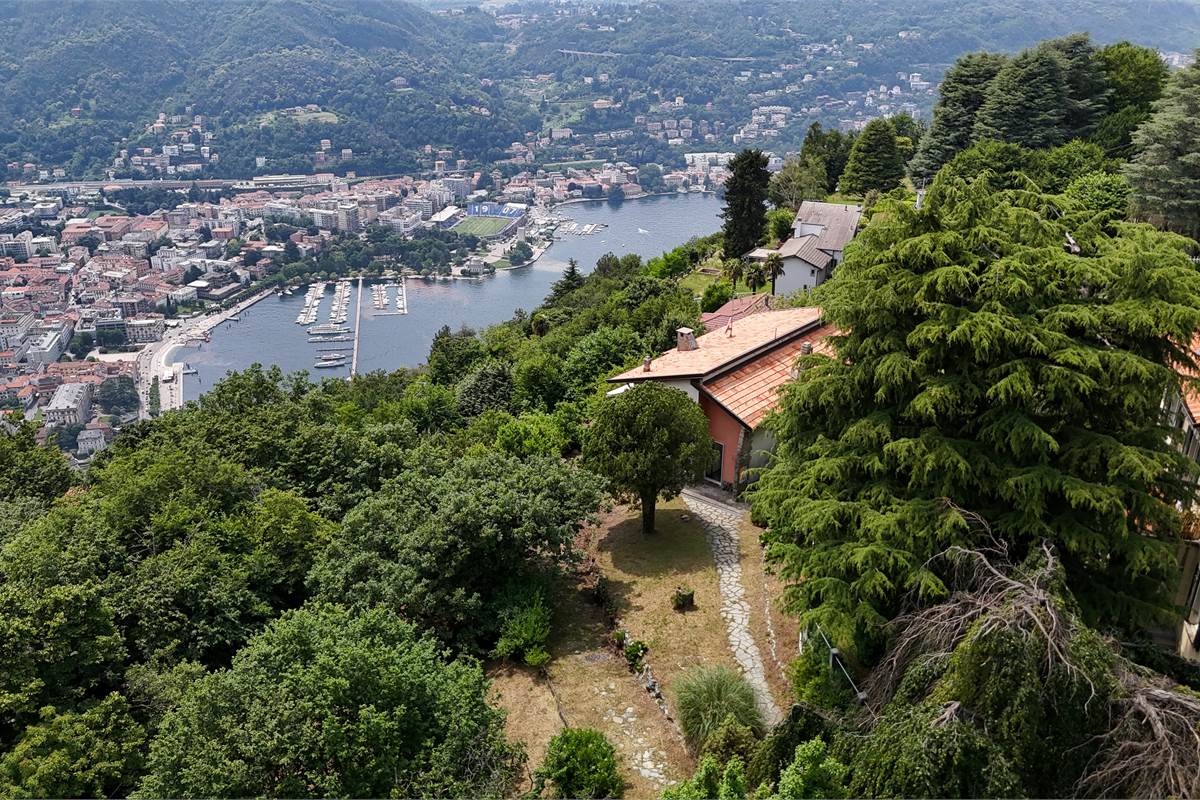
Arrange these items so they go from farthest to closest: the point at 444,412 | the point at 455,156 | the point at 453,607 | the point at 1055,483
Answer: the point at 455,156 < the point at 444,412 < the point at 453,607 < the point at 1055,483

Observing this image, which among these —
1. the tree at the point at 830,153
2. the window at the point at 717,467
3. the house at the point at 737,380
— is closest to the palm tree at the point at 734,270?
the tree at the point at 830,153

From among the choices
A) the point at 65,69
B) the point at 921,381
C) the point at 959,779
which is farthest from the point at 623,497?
the point at 65,69

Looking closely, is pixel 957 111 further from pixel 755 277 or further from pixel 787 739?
pixel 787 739

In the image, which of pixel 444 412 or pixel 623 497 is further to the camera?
pixel 444 412

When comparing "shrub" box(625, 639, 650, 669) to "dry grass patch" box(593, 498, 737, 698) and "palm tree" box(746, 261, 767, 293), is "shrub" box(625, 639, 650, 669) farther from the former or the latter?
"palm tree" box(746, 261, 767, 293)

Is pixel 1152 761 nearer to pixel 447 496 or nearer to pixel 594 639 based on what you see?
pixel 594 639

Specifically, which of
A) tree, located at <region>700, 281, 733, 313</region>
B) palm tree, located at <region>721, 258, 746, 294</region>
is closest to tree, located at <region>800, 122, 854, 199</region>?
palm tree, located at <region>721, 258, 746, 294</region>
